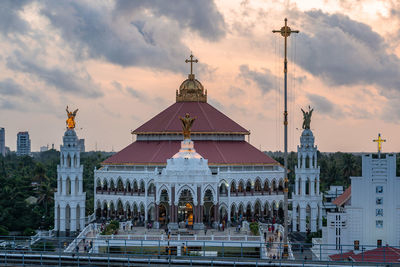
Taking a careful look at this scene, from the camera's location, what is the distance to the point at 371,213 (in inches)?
3088

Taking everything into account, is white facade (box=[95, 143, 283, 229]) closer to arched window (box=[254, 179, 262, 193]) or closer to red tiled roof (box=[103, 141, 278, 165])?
arched window (box=[254, 179, 262, 193])

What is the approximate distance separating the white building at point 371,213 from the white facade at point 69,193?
31.7 metres

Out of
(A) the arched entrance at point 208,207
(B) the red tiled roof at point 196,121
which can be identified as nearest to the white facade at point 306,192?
(A) the arched entrance at point 208,207

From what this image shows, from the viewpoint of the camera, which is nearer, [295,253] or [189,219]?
[295,253]

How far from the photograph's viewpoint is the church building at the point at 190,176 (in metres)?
90.9

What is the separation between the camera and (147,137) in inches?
4299

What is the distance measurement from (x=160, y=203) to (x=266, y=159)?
1771 centimetres

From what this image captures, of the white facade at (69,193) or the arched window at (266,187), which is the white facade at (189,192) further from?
the white facade at (69,193)

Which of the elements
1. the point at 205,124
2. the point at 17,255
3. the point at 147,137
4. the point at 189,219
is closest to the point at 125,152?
the point at 147,137

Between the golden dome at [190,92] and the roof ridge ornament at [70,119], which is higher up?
the golden dome at [190,92]

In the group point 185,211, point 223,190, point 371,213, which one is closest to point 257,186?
point 223,190

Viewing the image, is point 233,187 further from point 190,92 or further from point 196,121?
point 190,92

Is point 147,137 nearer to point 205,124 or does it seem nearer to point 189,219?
point 205,124

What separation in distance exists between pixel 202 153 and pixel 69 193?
1772cm
